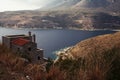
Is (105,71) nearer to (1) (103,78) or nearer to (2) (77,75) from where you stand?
(1) (103,78)

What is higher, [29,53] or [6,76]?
[6,76]

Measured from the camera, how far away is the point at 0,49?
9.05 m

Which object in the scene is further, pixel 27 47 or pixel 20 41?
pixel 20 41

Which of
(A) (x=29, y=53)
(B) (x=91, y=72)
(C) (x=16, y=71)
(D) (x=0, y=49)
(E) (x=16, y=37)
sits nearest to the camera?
(B) (x=91, y=72)

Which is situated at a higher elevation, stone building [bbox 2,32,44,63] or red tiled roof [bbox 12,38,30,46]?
red tiled roof [bbox 12,38,30,46]

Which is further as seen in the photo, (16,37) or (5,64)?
(16,37)

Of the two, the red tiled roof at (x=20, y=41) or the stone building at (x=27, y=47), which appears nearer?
the stone building at (x=27, y=47)

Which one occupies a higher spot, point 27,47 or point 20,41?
point 20,41

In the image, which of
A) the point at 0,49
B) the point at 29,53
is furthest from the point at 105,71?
the point at 29,53

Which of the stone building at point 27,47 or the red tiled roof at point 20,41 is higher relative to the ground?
the red tiled roof at point 20,41

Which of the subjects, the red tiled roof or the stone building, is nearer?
the stone building

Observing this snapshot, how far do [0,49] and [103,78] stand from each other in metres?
4.10

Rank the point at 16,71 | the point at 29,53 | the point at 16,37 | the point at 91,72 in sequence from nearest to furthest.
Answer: the point at 91,72, the point at 16,71, the point at 29,53, the point at 16,37

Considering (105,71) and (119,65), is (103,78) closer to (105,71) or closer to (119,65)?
(105,71)
